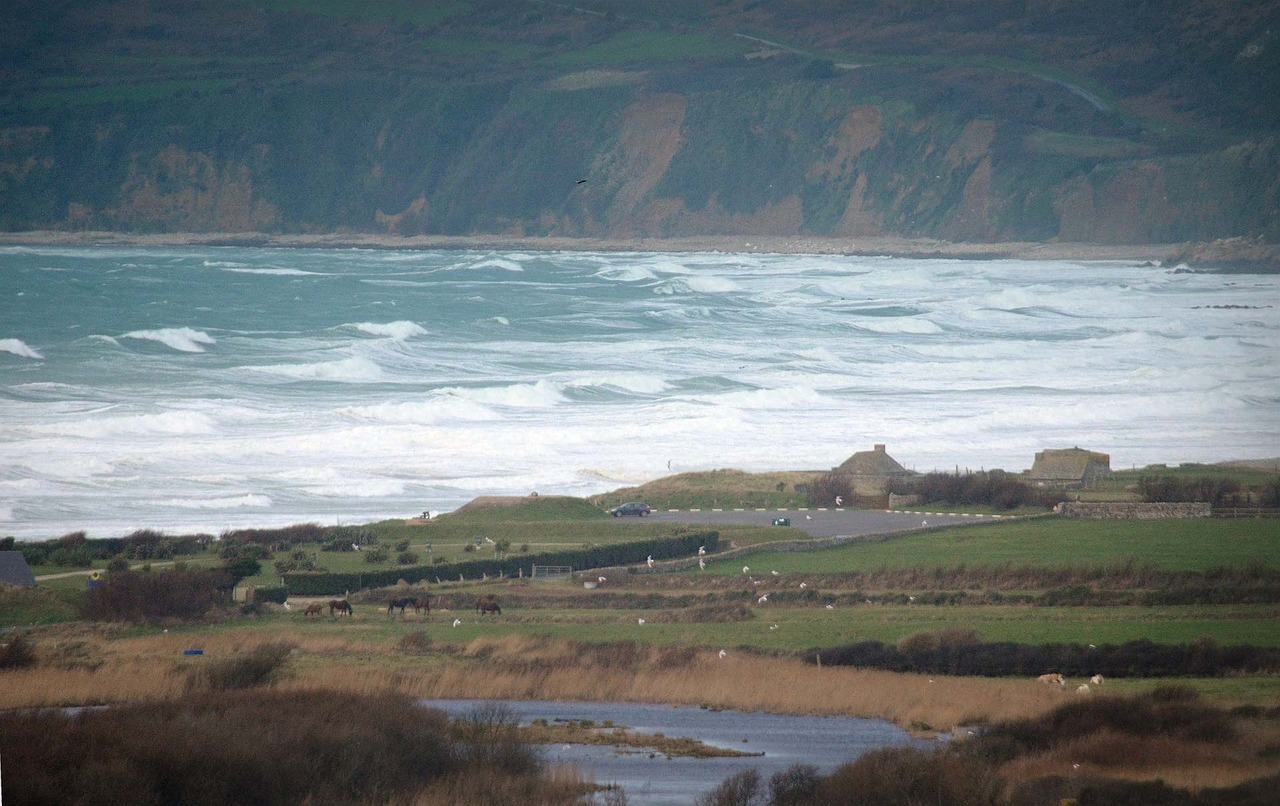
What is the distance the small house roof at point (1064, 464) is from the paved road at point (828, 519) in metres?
4.85

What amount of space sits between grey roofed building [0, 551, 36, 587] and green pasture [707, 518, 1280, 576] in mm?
10502

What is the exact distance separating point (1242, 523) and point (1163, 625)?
8.60 metres

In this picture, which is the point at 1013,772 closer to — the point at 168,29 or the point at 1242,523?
the point at 1242,523

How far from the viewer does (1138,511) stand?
1206 inches

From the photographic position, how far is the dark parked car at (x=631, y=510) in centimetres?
3253

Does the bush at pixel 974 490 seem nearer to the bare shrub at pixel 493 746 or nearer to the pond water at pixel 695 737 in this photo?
the pond water at pixel 695 737

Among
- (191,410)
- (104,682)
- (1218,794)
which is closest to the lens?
(1218,794)

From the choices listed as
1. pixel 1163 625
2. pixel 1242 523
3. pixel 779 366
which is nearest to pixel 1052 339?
pixel 779 366

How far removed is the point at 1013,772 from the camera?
13961 mm

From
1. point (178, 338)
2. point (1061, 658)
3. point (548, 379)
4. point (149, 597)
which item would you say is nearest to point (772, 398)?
point (548, 379)

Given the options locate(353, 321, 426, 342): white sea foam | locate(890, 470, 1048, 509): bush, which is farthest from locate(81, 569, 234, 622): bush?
locate(353, 321, 426, 342): white sea foam

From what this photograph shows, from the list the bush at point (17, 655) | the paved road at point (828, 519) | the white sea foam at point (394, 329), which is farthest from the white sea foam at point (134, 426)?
the bush at point (17, 655)

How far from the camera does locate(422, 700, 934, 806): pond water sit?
1420cm

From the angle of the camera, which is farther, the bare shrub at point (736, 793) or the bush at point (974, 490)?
the bush at point (974, 490)
